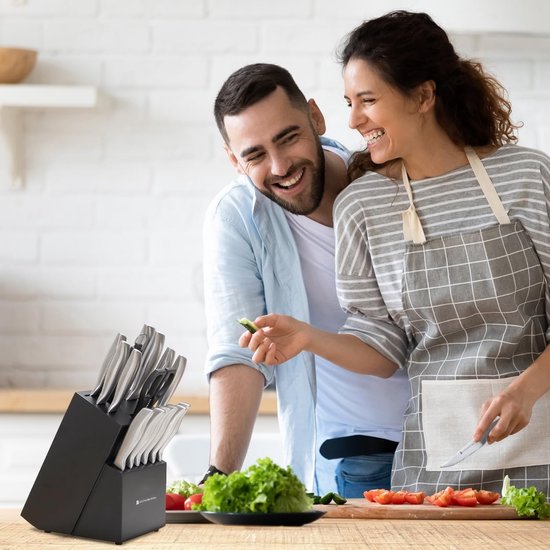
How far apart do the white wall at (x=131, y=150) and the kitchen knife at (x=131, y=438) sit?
203 centimetres

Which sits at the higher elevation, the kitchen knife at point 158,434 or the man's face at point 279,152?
the man's face at point 279,152

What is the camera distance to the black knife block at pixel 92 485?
1.29 meters

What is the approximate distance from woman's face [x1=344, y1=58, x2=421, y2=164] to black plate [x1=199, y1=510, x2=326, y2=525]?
0.78 metres

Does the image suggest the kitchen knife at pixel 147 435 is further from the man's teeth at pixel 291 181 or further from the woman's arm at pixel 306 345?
the man's teeth at pixel 291 181

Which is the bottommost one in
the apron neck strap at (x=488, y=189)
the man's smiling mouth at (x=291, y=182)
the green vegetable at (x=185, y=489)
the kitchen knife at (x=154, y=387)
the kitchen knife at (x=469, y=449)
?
the green vegetable at (x=185, y=489)

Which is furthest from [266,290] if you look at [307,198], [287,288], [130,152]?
[130,152]

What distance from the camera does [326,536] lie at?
4.28ft

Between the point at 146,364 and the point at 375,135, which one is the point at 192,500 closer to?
the point at 146,364

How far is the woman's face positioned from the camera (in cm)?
190

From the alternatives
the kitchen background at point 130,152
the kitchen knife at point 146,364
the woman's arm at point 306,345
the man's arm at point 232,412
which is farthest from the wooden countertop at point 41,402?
the kitchen knife at point 146,364

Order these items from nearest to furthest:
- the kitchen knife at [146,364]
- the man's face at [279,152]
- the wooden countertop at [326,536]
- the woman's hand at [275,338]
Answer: the wooden countertop at [326,536] → the kitchen knife at [146,364] → the woman's hand at [275,338] → the man's face at [279,152]

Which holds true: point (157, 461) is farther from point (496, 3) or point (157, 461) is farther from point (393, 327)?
point (496, 3)

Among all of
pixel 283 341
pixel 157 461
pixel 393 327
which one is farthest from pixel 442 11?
pixel 157 461

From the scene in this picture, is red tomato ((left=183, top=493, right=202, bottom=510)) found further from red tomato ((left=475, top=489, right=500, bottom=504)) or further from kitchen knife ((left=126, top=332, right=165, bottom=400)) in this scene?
red tomato ((left=475, top=489, right=500, bottom=504))
